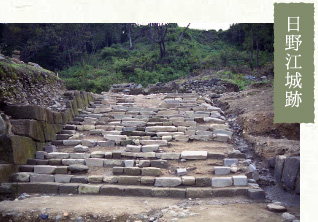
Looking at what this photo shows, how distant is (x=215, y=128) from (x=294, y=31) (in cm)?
327

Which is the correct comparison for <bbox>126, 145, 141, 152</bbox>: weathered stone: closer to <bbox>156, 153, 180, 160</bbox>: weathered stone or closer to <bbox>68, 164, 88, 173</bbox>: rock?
<bbox>156, 153, 180, 160</bbox>: weathered stone

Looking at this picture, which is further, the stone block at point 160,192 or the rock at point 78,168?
the rock at point 78,168

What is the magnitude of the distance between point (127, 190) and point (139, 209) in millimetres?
571

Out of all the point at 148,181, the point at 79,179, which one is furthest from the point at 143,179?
the point at 79,179

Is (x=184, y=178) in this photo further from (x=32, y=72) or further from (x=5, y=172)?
(x=32, y=72)

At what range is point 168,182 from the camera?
4031 mm

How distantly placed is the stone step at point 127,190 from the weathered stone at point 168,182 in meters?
0.12

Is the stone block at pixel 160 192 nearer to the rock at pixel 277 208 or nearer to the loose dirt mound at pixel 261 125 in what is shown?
the rock at pixel 277 208

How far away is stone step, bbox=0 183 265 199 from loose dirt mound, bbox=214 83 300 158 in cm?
108

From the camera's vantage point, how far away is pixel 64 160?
473cm

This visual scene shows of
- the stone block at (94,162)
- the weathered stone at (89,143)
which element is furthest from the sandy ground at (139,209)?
the weathered stone at (89,143)

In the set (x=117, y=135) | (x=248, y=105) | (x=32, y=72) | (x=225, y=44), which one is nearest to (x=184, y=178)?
(x=117, y=135)

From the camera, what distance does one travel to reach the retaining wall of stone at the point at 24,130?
4270mm

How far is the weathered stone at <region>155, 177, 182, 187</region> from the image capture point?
13.2ft
